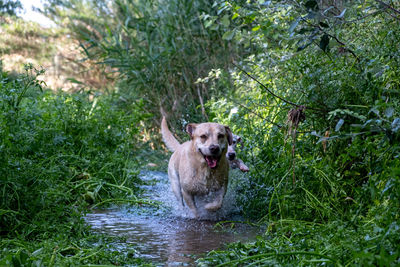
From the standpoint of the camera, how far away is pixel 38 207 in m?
4.09

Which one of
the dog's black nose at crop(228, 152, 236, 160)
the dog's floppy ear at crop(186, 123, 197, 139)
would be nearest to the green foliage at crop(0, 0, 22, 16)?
the dog's floppy ear at crop(186, 123, 197, 139)

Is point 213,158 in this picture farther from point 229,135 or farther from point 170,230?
point 170,230

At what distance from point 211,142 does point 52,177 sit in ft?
5.76

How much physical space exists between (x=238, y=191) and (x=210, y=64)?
16.4 ft

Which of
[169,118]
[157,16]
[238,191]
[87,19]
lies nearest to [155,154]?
[169,118]

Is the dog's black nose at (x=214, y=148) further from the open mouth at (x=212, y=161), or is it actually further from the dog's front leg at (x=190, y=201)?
the dog's front leg at (x=190, y=201)

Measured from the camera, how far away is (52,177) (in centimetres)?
430

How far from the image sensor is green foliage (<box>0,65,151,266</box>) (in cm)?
323

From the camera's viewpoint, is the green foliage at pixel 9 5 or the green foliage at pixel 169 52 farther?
the green foliage at pixel 9 5

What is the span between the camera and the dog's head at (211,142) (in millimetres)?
5227

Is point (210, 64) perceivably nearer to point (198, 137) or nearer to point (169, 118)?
point (169, 118)

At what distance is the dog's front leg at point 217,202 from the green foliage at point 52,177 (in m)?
1.18

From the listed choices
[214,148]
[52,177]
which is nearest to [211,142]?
[214,148]

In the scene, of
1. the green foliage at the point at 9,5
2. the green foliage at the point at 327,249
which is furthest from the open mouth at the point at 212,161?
the green foliage at the point at 9,5
